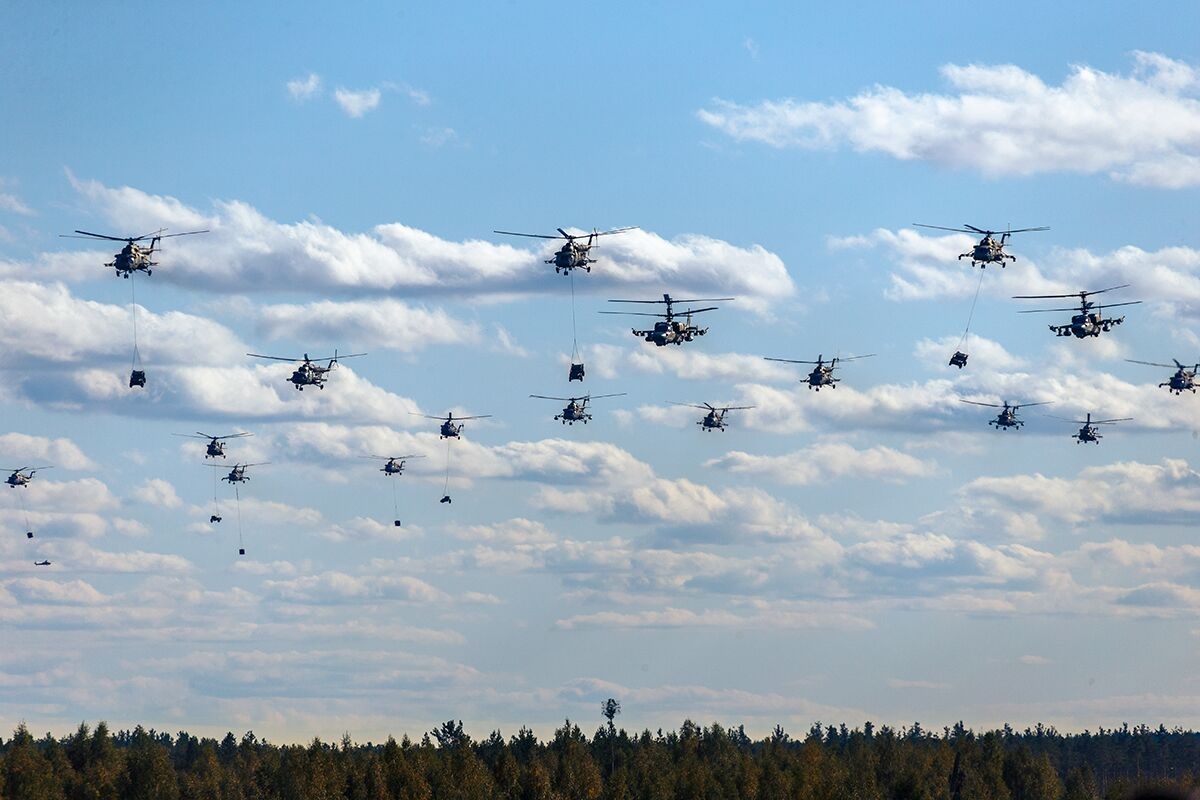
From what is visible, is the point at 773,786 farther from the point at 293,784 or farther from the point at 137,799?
the point at 137,799

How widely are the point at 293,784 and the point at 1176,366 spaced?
3178 inches

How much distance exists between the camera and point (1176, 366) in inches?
4754

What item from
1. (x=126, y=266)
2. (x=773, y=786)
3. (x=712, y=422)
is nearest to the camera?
(x=126, y=266)

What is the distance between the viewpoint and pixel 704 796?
165125mm

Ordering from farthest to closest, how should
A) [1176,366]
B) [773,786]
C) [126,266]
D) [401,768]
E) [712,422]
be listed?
[773,786]
[401,768]
[712,422]
[1176,366]
[126,266]

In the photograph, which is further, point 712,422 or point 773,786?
point 773,786

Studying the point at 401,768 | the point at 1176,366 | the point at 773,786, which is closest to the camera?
the point at 1176,366

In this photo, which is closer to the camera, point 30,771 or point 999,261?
point 999,261

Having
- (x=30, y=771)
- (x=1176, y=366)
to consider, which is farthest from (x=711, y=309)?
(x=30, y=771)

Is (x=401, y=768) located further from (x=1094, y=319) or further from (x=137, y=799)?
(x=1094, y=319)

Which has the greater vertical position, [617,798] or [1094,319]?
[1094,319]

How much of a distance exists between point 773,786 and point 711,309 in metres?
74.7

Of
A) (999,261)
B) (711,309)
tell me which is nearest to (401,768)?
(711,309)

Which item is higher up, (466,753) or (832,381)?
(832,381)
